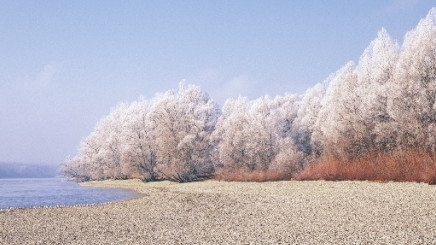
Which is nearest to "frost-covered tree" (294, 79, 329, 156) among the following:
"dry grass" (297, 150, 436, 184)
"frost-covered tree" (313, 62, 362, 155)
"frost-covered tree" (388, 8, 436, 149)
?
"frost-covered tree" (313, 62, 362, 155)

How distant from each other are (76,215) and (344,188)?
1850cm

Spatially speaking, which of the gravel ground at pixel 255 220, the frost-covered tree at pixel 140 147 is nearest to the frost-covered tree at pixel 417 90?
the gravel ground at pixel 255 220

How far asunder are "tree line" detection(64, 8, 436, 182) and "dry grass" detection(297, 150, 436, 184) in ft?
8.96

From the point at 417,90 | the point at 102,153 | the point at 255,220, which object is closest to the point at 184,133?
the point at 102,153

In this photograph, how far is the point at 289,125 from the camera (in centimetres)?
7819

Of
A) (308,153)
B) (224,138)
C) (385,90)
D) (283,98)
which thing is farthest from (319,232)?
(283,98)

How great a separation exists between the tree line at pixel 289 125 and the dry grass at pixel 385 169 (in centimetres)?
273

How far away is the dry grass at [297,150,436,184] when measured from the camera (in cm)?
3403

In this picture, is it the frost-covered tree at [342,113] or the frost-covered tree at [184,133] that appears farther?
the frost-covered tree at [184,133]

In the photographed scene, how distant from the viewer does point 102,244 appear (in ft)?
57.1

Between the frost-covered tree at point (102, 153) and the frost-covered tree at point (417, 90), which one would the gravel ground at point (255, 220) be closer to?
the frost-covered tree at point (417, 90)

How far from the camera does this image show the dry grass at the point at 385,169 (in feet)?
112

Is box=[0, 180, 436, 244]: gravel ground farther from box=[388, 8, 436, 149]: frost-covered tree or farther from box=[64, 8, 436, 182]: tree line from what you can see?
box=[64, 8, 436, 182]: tree line

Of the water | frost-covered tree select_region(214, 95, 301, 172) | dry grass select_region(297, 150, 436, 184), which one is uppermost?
frost-covered tree select_region(214, 95, 301, 172)
